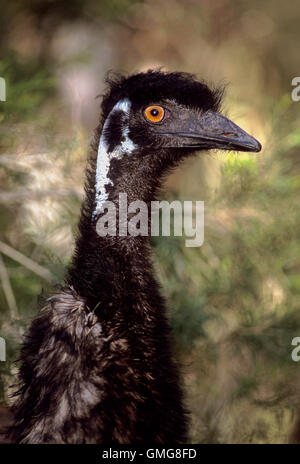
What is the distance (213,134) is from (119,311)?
35.1 inches

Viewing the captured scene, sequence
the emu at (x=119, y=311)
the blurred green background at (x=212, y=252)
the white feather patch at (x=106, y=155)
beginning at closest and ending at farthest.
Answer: the emu at (x=119, y=311) < the white feather patch at (x=106, y=155) < the blurred green background at (x=212, y=252)

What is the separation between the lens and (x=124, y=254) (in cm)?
301

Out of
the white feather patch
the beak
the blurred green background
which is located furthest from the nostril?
the blurred green background

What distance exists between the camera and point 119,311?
2900 millimetres

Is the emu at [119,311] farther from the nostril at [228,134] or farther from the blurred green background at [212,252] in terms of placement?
the blurred green background at [212,252]

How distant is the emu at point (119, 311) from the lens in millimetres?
2742

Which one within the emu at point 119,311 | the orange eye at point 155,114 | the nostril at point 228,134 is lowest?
the emu at point 119,311

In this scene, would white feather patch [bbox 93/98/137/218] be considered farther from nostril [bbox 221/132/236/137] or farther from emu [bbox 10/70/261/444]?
nostril [bbox 221/132/236/137]

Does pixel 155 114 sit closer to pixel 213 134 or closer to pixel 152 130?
pixel 152 130

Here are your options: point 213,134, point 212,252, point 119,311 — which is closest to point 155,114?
point 213,134

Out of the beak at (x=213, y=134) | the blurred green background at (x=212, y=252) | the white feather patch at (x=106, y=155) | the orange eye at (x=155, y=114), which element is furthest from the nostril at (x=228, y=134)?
the blurred green background at (x=212, y=252)
